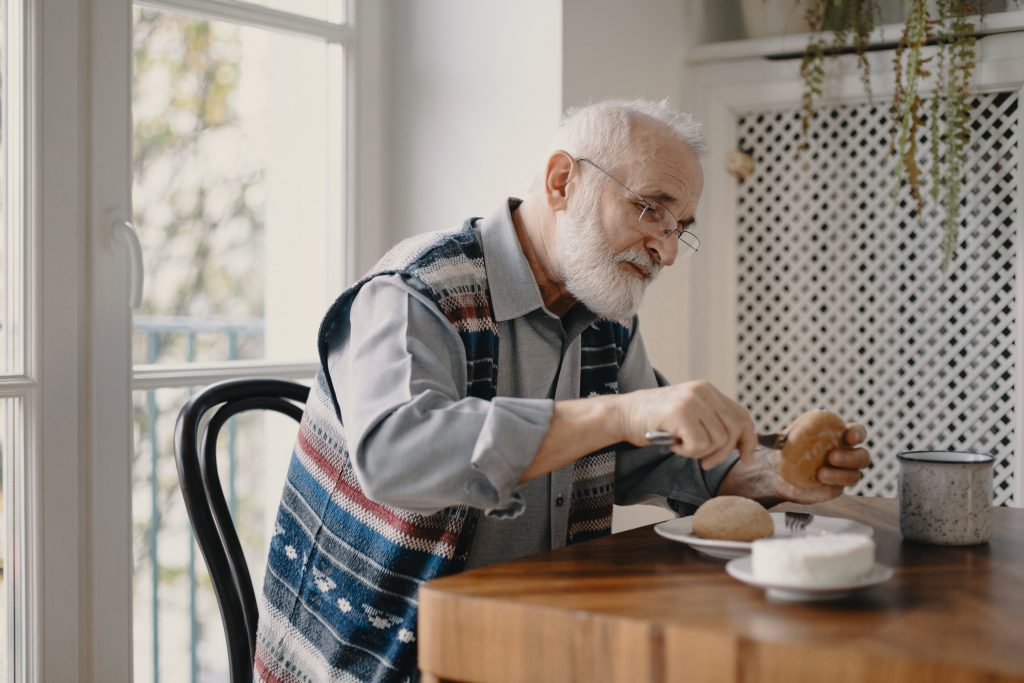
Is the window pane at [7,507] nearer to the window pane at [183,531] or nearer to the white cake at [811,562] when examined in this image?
the window pane at [183,531]

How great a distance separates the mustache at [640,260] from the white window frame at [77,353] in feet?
3.40

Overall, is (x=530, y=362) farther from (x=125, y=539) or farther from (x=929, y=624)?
(x=125, y=539)

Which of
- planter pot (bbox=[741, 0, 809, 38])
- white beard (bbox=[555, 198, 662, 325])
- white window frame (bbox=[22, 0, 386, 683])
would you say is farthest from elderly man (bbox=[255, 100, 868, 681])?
planter pot (bbox=[741, 0, 809, 38])

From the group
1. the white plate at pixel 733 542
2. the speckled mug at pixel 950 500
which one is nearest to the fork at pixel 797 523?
the white plate at pixel 733 542

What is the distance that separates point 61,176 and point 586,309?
3.40 ft

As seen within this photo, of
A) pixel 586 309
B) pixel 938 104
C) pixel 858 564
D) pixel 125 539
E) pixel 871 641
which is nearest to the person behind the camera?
pixel 871 641

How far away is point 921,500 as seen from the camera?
1324 mm

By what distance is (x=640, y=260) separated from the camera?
1.63m

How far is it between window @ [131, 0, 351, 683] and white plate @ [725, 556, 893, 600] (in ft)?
5.04

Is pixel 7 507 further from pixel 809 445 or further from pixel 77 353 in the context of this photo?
pixel 809 445

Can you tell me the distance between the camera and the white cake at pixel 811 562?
39.1 inches

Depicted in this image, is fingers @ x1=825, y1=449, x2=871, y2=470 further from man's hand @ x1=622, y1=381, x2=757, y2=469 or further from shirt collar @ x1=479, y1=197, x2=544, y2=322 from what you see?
shirt collar @ x1=479, y1=197, x2=544, y2=322

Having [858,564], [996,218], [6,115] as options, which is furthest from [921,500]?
Result: [6,115]

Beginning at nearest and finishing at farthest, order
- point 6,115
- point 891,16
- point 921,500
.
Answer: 1. point 921,500
2. point 6,115
3. point 891,16
